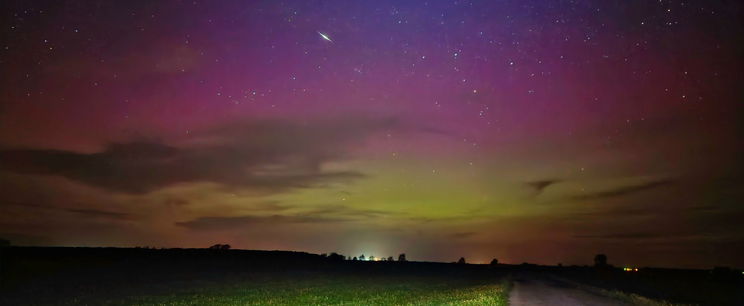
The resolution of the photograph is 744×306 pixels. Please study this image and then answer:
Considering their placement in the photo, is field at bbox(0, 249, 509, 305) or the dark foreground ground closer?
the dark foreground ground

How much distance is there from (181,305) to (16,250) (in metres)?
95.2

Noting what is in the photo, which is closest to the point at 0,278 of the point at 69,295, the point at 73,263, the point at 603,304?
the point at 69,295

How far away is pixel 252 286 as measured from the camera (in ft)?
202

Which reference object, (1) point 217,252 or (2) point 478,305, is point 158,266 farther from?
(2) point 478,305

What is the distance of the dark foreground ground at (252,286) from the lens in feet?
138

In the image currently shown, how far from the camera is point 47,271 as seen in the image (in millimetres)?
82250

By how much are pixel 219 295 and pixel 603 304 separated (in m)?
31.4

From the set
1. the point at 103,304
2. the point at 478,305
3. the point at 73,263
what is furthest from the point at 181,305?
the point at 73,263

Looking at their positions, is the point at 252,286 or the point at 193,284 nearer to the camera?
the point at 252,286

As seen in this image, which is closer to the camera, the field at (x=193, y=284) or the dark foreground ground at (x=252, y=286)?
the dark foreground ground at (x=252, y=286)

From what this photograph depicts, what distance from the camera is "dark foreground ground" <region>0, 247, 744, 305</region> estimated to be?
41938 millimetres

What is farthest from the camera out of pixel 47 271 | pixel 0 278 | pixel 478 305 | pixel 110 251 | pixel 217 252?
pixel 217 252

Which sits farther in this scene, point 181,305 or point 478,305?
point 181,305

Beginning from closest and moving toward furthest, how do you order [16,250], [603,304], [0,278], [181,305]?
[603,304] < [181,305] < [0,278] < [16,250]
